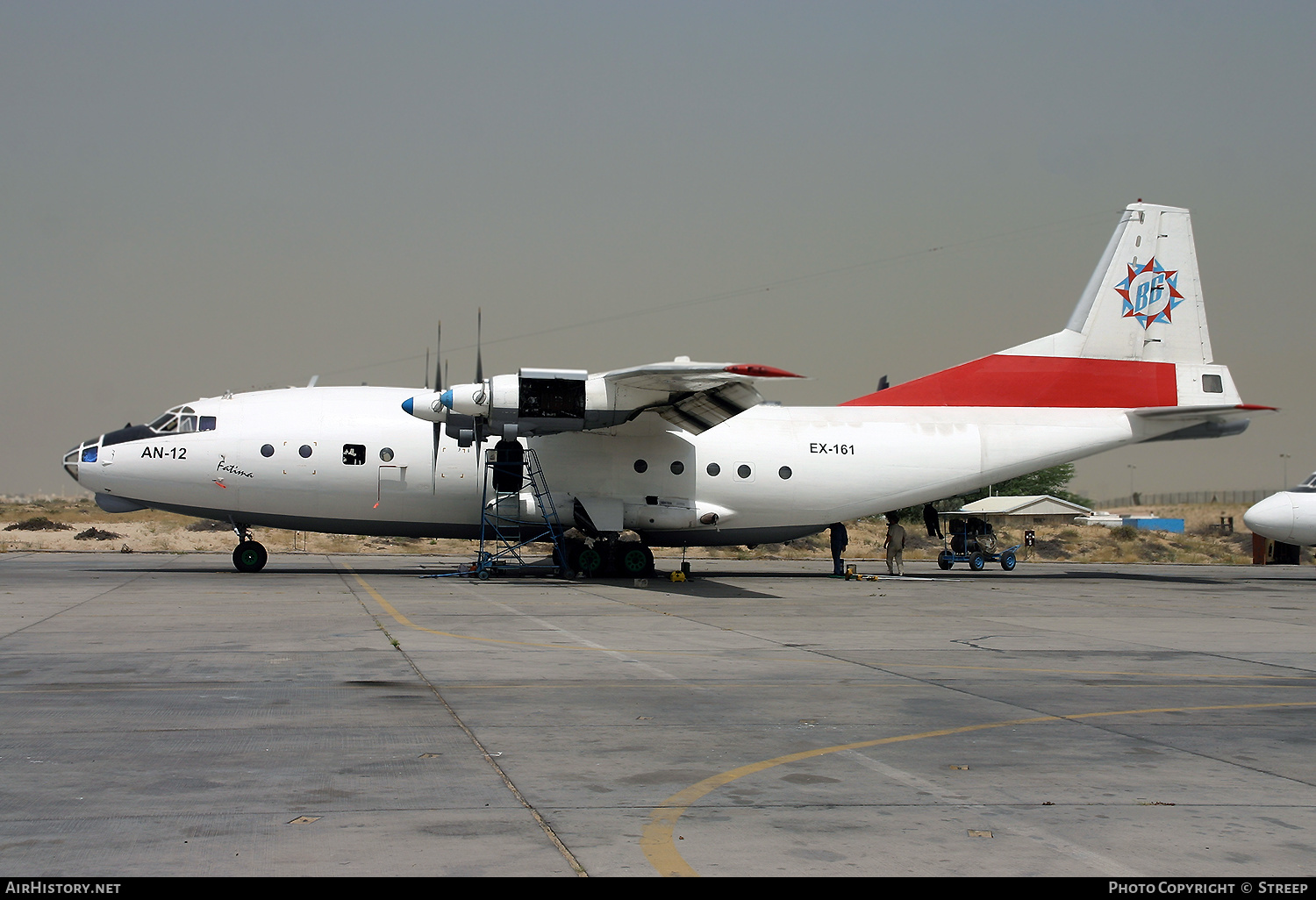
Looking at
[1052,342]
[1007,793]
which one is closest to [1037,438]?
[1052,342]

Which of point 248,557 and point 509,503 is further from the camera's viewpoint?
point 248,557

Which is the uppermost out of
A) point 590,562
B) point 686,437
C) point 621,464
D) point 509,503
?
point 686,437

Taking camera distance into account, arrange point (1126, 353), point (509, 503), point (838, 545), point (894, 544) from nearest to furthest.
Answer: point (509, 503) → point (1126, 353) → point (894, 544) → point (838, 545)

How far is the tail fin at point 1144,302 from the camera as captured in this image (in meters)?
27.3

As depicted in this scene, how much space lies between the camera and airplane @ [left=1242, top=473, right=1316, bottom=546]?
26.7m

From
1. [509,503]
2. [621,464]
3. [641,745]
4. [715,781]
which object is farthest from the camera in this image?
[621,464]

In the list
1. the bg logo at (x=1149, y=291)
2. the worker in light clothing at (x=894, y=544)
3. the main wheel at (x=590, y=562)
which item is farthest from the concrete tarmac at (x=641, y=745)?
the bg logo at (x=1149, y=291)

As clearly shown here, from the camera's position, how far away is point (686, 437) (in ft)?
84.3

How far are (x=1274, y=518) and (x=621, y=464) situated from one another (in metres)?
16.5

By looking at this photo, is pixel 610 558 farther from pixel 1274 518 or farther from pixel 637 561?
pixel 1274 518

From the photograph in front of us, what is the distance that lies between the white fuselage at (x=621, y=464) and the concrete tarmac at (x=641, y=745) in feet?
25.0

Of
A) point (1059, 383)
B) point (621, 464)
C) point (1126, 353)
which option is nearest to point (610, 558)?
point (621, 464)

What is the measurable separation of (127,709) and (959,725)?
21.7ft

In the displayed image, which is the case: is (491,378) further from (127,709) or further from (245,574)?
(127,709)
